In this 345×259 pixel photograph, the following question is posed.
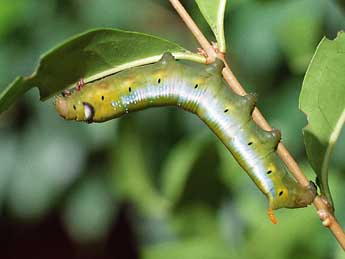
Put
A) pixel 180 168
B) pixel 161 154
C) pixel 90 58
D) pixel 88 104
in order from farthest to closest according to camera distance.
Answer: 1. pixel 161 154
2. pixel 180 168
3. pixel 88 104
4. pixel 90 58

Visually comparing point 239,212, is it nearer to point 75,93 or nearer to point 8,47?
point 75,93

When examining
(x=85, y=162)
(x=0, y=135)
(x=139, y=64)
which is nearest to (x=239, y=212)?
(x=139, y=64)

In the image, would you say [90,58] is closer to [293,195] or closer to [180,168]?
[293,195]

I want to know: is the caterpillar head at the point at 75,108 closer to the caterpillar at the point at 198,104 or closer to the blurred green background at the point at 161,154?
the caterpillar at the point at 198,104

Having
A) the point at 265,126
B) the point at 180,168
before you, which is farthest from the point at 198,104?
the point at 180,168

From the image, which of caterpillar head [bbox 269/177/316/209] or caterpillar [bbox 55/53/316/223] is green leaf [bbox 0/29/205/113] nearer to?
caterpillar [bbox 55/53/316/223]
